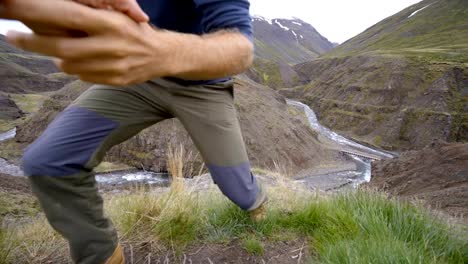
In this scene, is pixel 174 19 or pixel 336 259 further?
pixel 174 19

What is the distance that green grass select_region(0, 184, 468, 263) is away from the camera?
2109mm

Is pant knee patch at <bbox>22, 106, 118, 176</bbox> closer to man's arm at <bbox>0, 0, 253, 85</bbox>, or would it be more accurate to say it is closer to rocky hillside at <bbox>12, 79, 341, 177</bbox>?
man's arm at <bbox>0, 0, 253, 85</bbox>

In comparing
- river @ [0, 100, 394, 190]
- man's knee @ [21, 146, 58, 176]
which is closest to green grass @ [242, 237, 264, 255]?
man's knee @ [21, 146, 58, 176]

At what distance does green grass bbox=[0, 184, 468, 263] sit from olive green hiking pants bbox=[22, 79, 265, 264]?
26 centimetres

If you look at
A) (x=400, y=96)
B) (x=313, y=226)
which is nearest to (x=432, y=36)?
(x=400, y=96)

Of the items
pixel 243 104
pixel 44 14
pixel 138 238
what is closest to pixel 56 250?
pixel 138 238

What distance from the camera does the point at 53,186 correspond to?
2039mm

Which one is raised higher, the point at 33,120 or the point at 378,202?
the point at 378,202

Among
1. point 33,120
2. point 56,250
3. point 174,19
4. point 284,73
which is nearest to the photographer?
point 174,19

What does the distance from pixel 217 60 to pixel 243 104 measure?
31.2 metres

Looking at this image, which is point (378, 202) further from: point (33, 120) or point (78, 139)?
point (33, 120)

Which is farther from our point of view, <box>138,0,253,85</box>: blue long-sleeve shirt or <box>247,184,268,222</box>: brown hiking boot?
<box>247,184,268,222</box>: brown hiking boot

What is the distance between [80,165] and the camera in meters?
2.09

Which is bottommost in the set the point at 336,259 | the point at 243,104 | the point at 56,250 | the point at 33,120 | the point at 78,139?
the point at 33,120
